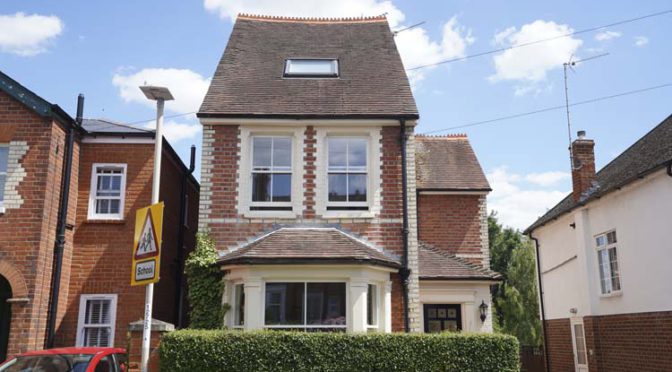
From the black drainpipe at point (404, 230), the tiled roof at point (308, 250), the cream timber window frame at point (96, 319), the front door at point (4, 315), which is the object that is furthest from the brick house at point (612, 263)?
the front door at point (4, 315)

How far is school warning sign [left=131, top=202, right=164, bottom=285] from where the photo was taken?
923 centimetres

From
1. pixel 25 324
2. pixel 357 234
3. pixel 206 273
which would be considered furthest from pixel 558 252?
pixel 25 324

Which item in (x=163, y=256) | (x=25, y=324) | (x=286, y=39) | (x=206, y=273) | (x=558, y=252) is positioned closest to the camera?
(x=25, y=324)

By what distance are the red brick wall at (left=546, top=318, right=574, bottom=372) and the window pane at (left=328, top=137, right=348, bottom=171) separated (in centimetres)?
1047

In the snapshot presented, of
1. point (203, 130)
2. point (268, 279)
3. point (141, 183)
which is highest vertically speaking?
point (203, 130)

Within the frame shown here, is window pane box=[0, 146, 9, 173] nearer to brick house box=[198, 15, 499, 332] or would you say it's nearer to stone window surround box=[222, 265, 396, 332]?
brick house box=[198, 15, 499, 332]

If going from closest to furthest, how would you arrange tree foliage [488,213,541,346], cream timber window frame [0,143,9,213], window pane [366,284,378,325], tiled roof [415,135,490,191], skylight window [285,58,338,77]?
window pane [366,284,378,325]
cream timber window frame [0,143,9,213]
skylight window [285,58,338,77]
tiled roof [415,135,490,191]
tree foliage [488,213,541,346]

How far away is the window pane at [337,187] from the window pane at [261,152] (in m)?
1.68

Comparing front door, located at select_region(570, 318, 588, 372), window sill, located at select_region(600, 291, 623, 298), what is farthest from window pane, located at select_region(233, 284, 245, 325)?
front door, located at select_region(570, 318, 588, 372)

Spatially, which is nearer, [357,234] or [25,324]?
[25,324]

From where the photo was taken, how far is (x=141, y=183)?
15094mm

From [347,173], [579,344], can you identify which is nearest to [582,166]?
[579,344]

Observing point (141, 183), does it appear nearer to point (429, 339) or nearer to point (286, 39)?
point (286, 39)

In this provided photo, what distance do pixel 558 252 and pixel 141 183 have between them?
47.4ft
